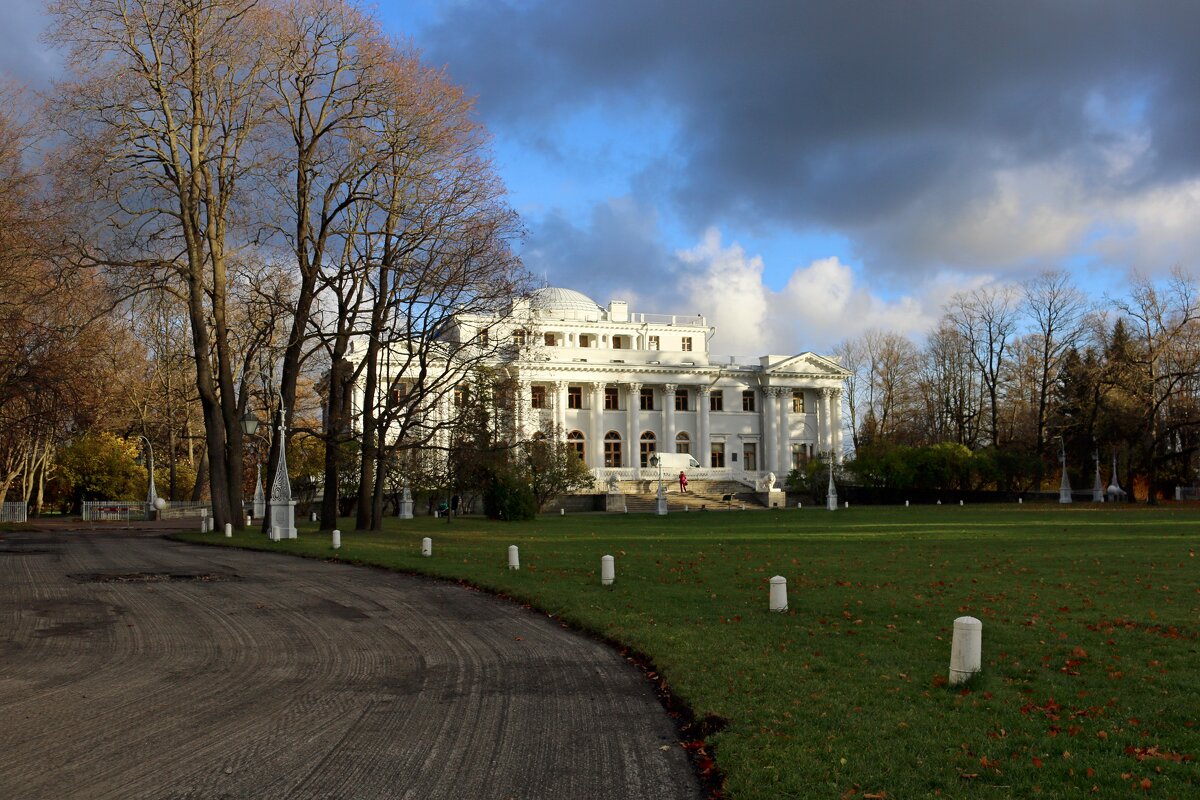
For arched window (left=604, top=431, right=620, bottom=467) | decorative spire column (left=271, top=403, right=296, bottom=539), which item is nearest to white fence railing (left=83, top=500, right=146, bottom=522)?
decorative spire column (left=271, top=403, right=296, bottom=539)

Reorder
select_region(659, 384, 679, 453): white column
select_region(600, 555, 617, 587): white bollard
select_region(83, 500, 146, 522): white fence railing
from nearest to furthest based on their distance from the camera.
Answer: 1. select_region(600, 555, 617, 587): white bollard
2. select_region(83, 500, 146, 522): white fence railing
3. select_region(659, 384, 679, 453): white column

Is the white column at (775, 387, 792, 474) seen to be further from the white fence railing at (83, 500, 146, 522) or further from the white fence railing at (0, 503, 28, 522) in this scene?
the white fence railing at (0, 503, 28, 522)

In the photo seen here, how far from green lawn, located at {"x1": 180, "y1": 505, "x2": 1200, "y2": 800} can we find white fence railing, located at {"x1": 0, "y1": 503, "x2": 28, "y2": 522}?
37427 mm

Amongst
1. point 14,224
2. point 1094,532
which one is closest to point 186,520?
point 14,224

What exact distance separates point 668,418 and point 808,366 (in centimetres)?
1382

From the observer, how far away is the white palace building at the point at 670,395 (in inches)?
3354

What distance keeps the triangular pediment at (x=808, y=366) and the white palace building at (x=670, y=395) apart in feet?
0.30

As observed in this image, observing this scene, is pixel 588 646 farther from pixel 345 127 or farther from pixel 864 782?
pixel 345 127

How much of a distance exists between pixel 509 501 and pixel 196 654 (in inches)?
1430

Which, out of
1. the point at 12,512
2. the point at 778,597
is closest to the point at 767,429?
the point at 12,512

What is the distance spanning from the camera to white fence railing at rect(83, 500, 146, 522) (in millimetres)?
55594

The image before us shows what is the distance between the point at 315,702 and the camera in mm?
9055

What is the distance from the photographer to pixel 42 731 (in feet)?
25.7

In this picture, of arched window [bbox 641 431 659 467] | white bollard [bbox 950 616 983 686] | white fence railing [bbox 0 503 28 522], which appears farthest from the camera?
arched window [bbox 641 431 659 467]
